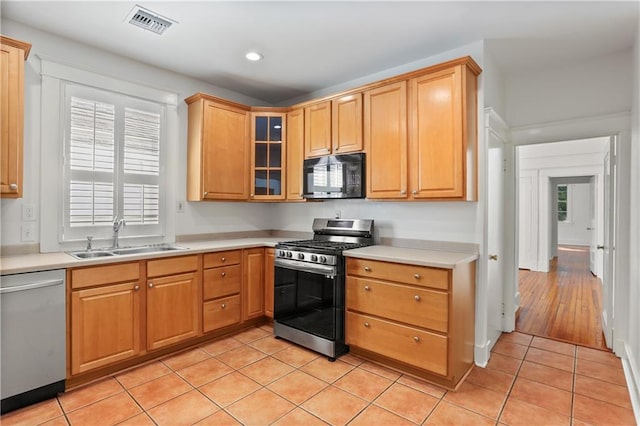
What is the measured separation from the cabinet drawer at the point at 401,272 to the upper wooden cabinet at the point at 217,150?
168cm

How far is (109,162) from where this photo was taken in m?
3.15

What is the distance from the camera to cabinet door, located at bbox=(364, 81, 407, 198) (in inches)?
118

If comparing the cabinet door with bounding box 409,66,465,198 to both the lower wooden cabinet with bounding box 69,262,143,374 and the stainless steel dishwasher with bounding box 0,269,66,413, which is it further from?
the stainless steel dishwasher with bounding box 0,269,66,413

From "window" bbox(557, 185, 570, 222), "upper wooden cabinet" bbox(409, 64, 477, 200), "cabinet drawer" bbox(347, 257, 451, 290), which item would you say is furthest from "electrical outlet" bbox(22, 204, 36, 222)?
"window" bbox(557, 185, 570, 222)

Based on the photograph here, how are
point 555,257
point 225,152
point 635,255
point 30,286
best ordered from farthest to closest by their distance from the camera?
1. point 555,257
2. point 225,152
3. point 635,255
4. point 30,286

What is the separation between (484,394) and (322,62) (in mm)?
3158

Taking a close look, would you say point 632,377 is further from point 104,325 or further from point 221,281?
point 104,325

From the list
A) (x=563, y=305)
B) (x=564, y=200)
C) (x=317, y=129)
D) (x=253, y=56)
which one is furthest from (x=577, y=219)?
(x=253, y=56)

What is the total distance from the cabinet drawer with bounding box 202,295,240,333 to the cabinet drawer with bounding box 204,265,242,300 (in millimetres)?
70

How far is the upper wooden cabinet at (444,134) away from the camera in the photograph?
8.77 feet

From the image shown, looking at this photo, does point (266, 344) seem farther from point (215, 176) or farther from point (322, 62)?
point (322, 62)

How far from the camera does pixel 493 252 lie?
3.17m

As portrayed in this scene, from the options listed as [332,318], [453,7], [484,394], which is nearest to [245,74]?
[453,7]

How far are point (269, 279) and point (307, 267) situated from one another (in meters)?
0.72
